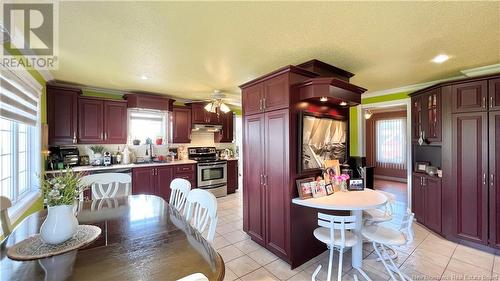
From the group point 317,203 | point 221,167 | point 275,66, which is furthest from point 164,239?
point 221,167

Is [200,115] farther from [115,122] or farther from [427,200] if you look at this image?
[427,200]

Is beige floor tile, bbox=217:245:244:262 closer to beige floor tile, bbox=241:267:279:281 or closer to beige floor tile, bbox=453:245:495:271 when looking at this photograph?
beige floor tile, bbox=241:267:279:281

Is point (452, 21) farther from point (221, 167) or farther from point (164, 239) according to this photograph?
point (221, 167)

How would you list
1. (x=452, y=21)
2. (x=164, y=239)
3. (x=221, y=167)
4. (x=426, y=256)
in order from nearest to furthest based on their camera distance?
(x=164, y=239) → (x=452, y=21) → (x=426, y=256) → (x=221, y=167)

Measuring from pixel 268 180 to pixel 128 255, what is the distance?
177 centimetres

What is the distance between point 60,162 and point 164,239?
3.64 meters

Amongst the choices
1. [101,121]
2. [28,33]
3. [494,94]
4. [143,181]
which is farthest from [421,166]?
[101,121]

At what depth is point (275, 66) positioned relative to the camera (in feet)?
9.59

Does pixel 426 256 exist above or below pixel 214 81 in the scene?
below

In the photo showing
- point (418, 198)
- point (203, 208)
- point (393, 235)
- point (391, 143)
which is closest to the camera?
point (203, 208)

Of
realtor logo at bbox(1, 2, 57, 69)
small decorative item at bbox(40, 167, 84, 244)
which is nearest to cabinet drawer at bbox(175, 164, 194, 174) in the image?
realtor logo at bbox(1, 2, 57, 69)

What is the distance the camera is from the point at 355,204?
210 cm

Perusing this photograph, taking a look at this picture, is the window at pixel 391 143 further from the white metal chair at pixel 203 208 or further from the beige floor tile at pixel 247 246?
the white metal chair at pixel 203 208

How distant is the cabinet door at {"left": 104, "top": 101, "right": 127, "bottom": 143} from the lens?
164 inches
